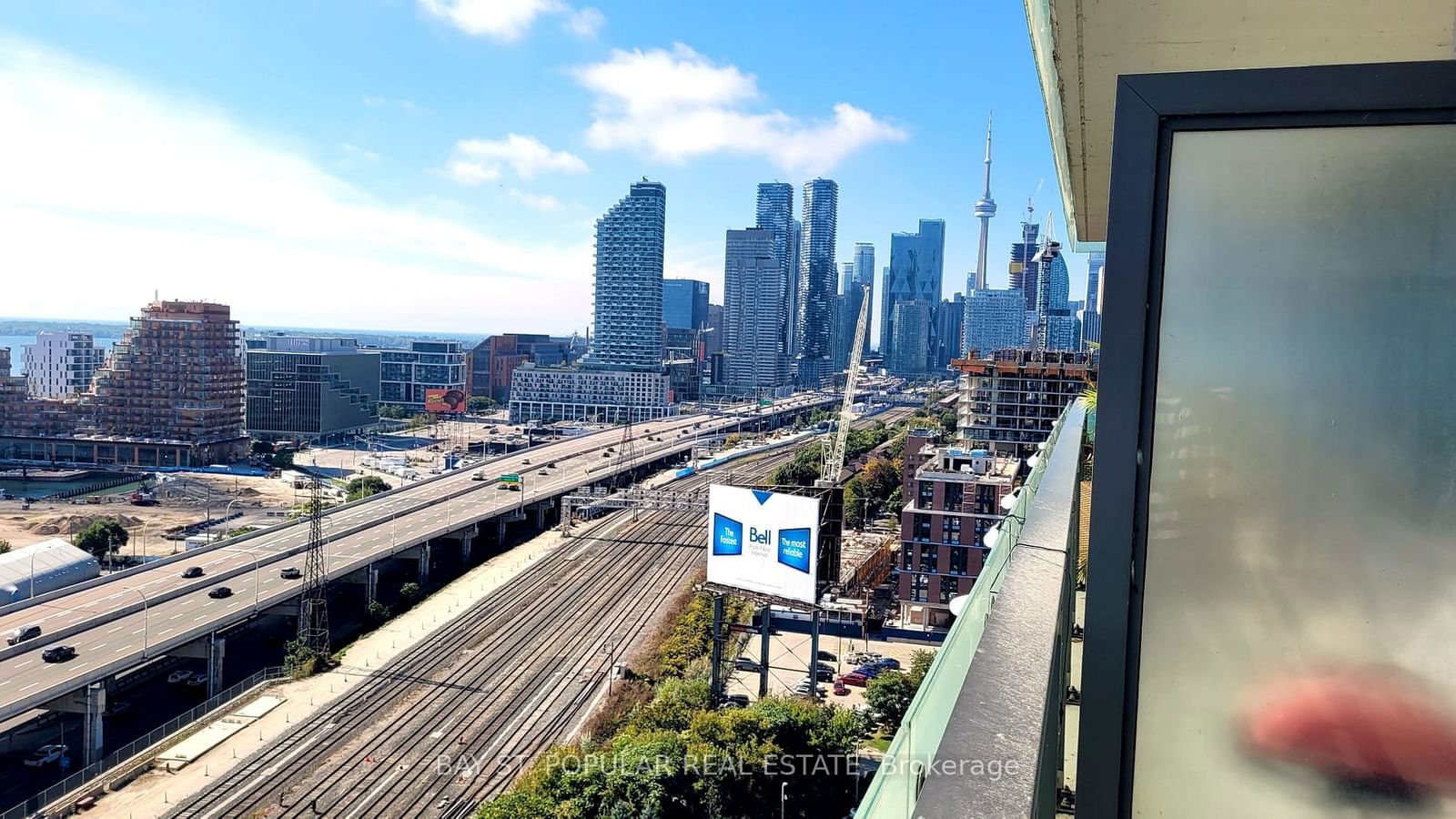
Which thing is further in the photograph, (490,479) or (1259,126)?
(490,479)

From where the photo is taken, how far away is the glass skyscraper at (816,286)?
102812 millimetres

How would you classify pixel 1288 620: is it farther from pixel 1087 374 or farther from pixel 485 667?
pixel 1087 374

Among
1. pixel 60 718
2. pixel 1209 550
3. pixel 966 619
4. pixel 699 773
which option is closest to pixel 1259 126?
pixel 1209 550

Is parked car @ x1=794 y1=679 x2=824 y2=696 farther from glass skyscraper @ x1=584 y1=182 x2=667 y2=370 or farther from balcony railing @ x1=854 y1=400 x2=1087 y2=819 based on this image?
glass skyscraper @ x1=584 y1=182 x2=667 y2=370

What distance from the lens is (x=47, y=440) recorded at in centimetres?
4047

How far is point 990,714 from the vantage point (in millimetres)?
1002

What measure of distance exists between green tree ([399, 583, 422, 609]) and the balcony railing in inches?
856

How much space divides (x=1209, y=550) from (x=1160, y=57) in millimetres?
1099

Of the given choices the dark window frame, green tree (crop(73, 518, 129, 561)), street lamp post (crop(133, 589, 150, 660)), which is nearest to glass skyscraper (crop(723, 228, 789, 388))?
green tree (crop(73, 518, 129, 561))

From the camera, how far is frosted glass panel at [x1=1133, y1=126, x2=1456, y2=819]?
85cm

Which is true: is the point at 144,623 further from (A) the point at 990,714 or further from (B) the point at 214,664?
(A) the point at 990,714

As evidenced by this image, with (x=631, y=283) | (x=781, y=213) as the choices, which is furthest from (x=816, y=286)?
(x=631, y=283)

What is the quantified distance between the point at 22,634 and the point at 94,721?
8.69 feet

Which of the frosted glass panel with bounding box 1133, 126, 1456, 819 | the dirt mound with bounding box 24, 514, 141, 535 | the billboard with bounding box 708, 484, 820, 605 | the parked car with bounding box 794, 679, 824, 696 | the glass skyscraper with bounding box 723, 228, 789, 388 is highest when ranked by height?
the glass skyscraper with bounding box 723, 228, 789, 388
